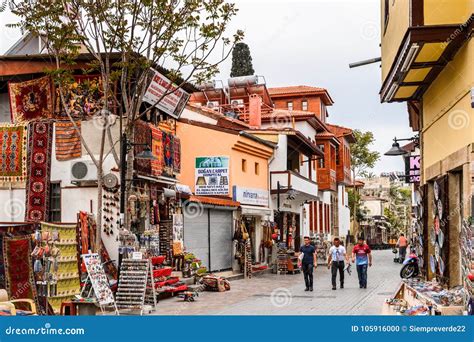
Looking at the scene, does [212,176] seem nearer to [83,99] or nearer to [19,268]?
[83,99]

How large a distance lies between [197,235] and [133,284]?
31.1 ft

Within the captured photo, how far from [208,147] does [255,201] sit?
12.8 feet

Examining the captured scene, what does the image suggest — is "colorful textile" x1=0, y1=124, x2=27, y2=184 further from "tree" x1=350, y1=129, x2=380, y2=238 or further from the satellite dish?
"tree" x1=350, y1=129, x2=380, y2=238

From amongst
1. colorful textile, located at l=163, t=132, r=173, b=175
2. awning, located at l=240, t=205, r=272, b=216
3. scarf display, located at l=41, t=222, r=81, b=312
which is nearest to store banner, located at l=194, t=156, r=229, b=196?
awning, located at l=240, t=205, r=272, b=216

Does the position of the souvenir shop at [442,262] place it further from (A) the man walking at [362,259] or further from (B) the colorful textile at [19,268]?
(B) the colorful textile at [19,268]

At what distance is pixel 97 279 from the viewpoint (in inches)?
611

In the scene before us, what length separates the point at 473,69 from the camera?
416 inches

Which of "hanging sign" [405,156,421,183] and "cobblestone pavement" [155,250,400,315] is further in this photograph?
"hanging sign" [405,156,421,183]

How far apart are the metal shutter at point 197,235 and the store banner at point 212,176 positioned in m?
2.98

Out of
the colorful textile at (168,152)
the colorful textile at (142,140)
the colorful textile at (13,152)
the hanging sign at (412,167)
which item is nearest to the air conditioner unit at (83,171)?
the colorful textile at (142,140)

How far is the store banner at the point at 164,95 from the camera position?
73.9 ft

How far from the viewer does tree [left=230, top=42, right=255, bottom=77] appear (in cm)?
5528

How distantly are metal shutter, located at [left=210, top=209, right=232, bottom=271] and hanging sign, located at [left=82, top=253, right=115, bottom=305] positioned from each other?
11.9 meters

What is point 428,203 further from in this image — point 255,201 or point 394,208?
point 394,208
